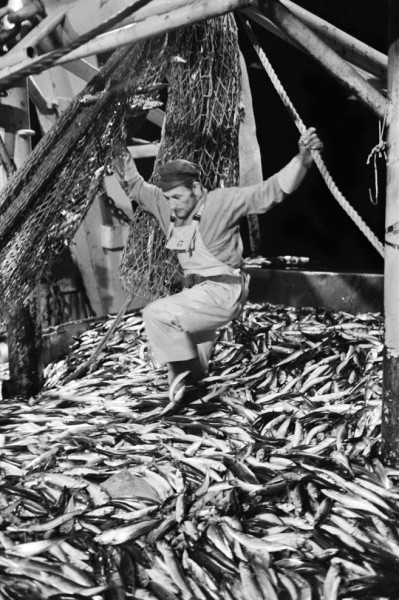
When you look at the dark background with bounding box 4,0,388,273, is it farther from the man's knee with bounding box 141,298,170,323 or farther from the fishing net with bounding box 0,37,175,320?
the man's knee with bounding box 141,298,170,323

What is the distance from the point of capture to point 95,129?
413cm

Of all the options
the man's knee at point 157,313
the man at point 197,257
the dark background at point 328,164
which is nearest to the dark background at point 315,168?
the dark background at point 328,164

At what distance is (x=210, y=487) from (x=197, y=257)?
5.01 ft

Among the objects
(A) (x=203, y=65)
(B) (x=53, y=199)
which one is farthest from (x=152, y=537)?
(A) (x=203, y=65)

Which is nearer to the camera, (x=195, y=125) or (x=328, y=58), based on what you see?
(x=328, y=58)

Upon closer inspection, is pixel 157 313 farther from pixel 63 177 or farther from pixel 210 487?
pixel 210 487

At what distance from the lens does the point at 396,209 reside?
3.18m

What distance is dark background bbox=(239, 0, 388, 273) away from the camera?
33.9 feet

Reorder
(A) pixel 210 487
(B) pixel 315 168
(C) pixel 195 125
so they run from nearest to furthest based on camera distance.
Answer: (A) pixel 210 487 < (C) pixel 195 125 < (B) pixel 315 168

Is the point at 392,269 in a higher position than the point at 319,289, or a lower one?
higher

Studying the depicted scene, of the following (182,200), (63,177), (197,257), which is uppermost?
(63,177)

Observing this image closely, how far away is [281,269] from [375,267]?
3.91 m

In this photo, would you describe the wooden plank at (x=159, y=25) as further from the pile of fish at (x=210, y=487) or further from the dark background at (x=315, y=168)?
the dark background at (x=315, y=168)

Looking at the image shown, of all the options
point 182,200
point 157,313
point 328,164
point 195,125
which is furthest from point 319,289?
point 328,164
